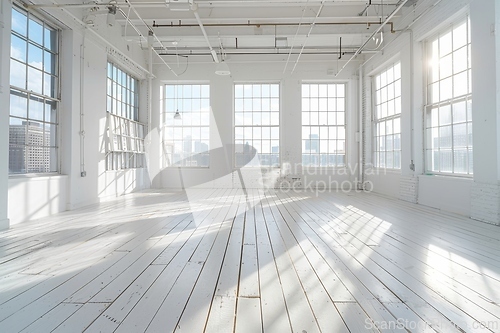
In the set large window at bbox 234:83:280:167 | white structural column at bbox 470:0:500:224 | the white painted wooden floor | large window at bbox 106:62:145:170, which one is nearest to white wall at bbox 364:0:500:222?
white structural column at bbox 470:0:500:224

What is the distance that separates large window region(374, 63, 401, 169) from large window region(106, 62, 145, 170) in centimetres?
715

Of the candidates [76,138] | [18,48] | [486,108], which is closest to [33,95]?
[18,48]

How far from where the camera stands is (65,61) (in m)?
5.15

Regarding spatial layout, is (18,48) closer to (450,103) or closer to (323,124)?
(450,103)

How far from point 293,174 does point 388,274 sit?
6.91m

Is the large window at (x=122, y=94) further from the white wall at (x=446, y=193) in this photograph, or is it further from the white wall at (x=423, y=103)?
the white wall at (x=446, y=193)

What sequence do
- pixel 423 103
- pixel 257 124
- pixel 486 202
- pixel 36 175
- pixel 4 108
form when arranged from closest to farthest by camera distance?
1. pixel 4 108
2. pixel 486 202
3. pixel 36 175
4. pixel 423 103
5. pixel 257 124

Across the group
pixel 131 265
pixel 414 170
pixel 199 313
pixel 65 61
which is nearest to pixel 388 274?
pixel 199 313

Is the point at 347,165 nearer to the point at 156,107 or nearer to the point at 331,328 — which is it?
the point at 156,107

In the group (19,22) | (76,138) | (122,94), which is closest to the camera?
(19,22)

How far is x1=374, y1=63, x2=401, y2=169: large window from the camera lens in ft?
23.3

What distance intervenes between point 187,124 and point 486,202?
26.3 ft

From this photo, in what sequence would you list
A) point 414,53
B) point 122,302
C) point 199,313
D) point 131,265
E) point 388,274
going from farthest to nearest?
point 414,53, point 131,265, point 388,274, point 122,302, point 199,313

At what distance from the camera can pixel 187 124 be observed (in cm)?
944
